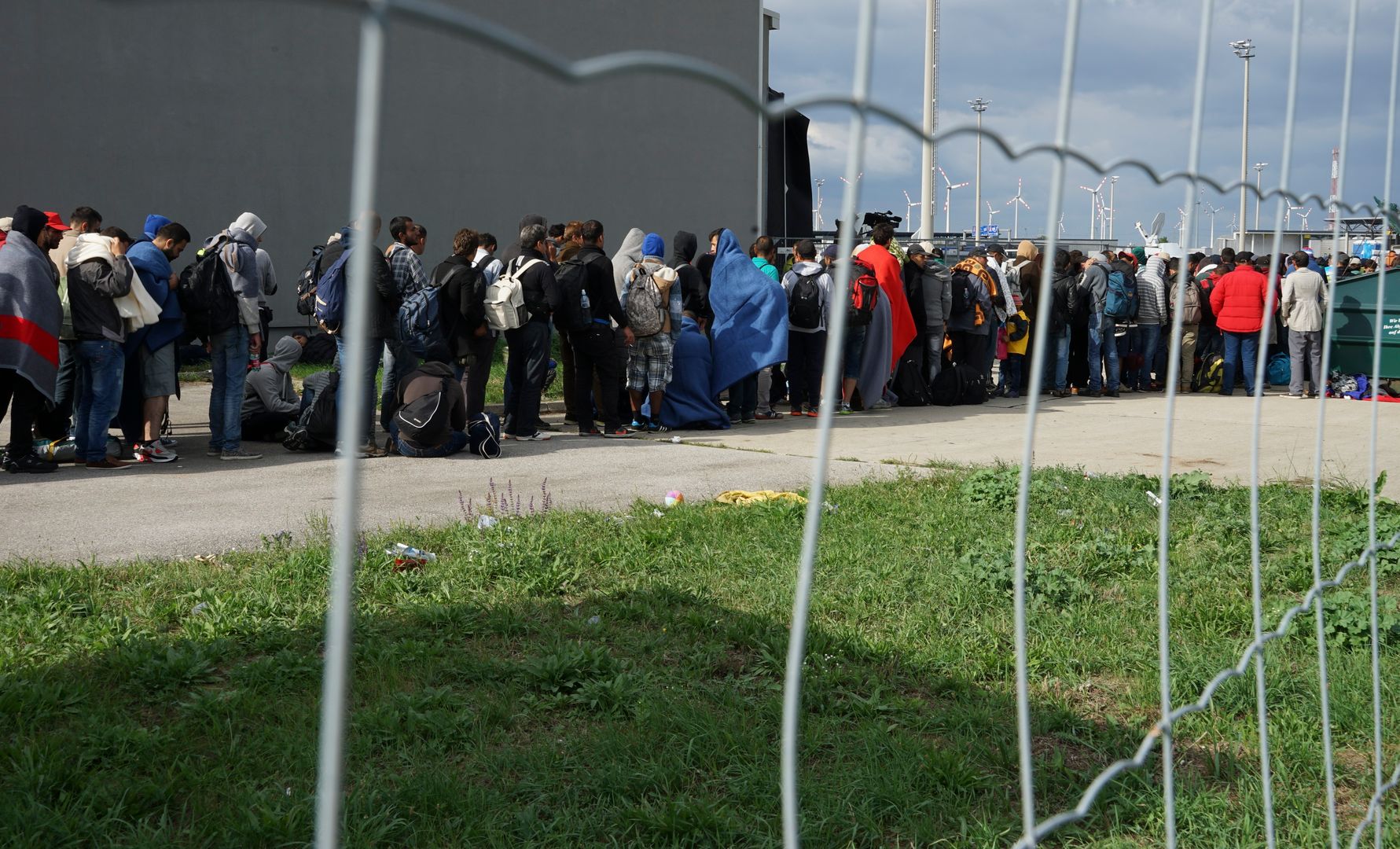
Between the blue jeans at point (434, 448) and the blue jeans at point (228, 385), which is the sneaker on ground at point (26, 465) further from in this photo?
the blue jeans at point (434, 448)

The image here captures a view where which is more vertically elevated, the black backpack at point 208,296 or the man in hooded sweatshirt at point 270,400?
the black backpack at point 208,296

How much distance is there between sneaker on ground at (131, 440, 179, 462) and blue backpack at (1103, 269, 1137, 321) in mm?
11253

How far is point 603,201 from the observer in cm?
2303

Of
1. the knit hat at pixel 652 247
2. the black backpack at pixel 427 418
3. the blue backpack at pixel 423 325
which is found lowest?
the black backpack at pixel 427 418

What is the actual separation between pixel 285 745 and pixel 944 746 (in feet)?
6.52

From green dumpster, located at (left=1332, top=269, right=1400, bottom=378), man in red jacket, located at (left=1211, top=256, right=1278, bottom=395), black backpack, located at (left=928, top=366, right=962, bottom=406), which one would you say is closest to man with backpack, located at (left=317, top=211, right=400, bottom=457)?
black backpack, located at (left=928, top=366, right=962, bottom=406)

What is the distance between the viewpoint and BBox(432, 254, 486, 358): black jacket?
1004cm

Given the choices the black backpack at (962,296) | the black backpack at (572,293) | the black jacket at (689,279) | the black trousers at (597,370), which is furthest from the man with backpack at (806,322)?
the black backpack at (572,293)

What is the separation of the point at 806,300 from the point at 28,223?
714 cm

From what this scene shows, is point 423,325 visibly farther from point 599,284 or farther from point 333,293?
point 599,284

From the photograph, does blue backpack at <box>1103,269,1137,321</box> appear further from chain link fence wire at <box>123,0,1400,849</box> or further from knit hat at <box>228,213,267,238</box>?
chain link fence wire at <box>123,0,1400,849</box>

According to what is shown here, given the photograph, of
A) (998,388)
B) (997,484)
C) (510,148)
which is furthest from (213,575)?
(510,148)

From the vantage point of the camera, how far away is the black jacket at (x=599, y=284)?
10836 mm

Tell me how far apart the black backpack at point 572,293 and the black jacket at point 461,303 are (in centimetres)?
70
